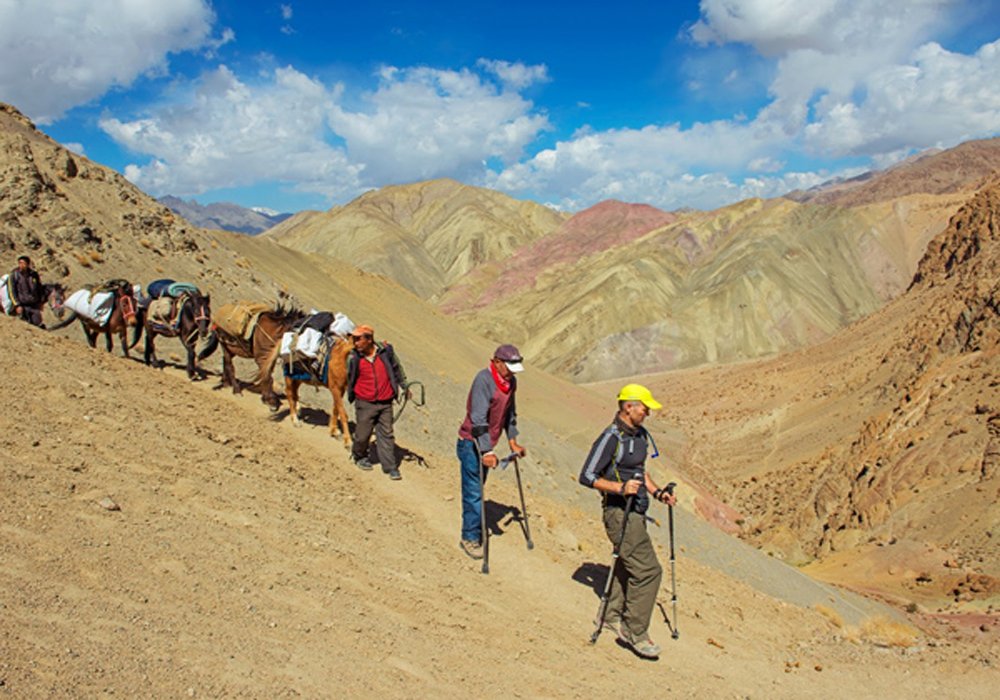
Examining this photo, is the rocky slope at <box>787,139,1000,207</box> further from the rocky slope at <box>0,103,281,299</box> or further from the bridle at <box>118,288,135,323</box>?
the bridle at <box>118,288,135,323</box>

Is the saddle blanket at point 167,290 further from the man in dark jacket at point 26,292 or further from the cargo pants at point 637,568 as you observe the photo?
the cargo pants at point 637,568

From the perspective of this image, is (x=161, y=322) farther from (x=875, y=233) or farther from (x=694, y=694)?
(x=875, y=233)

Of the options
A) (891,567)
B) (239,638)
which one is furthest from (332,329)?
(891,567)

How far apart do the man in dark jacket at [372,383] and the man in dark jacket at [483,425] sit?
1.81 m

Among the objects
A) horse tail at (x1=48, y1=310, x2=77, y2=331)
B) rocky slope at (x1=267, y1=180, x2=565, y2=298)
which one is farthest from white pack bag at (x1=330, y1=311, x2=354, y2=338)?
rocky slope at (x1=267, y1=180, x2=565, y2=298)

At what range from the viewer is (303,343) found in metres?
10.9

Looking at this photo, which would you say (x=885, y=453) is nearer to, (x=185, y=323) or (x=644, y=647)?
(x=644, y=647)

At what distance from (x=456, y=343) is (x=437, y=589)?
84.3 ft

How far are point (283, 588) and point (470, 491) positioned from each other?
273 cm

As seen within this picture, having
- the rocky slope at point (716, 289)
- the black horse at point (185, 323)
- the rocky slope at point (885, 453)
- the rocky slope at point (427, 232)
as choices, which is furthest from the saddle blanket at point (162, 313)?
the rocky slope at point (427, 232)

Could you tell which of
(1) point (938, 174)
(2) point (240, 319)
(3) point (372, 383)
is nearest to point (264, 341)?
(2) point (240, 319)

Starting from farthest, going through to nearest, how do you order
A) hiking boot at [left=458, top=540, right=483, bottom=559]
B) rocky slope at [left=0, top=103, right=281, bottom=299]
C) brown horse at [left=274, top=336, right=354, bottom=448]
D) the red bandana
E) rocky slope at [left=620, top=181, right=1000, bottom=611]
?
rocky slope at [left=620, top=181, right=1000, bottom=611] → rocky slope at [left=0, top=103, right=281, bottom=299] → brown horse at [left=274, top=336, right=354, bottom=448] → hiking boot at [left=458, top=540, right=483, bottom=559] → the red bandana

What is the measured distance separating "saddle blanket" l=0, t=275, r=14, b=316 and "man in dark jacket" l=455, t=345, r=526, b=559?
880 centimetres

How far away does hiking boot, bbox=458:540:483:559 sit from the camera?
8242mm
